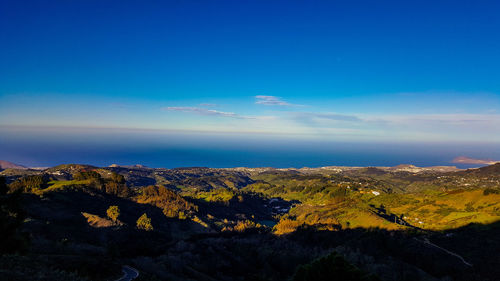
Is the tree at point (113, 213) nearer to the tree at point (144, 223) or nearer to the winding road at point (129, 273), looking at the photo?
the tree at point (144, 223)

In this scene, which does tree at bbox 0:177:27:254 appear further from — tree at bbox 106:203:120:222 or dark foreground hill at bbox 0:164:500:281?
tree at bbox 106:203:120:222

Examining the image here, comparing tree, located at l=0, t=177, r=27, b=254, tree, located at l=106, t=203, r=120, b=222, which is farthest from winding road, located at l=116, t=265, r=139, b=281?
tree, located at l=106, t=203, r=120, b=222

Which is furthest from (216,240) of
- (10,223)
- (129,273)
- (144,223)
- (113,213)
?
(10,223)

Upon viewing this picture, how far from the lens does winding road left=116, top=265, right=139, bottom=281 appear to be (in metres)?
33.8

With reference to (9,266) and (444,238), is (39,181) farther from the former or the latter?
(444,238)

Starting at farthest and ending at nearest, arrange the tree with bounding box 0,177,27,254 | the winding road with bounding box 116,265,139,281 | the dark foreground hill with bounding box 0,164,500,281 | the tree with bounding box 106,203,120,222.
Answer: the tree with bounding box 106,203,120,222, the winding road with bounding box 116,265,139,281, the dark foreground hill with bounding box 0,164,500,281, the tree with bounding box 0,177,27,254

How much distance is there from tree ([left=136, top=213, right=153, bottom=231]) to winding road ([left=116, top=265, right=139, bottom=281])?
6456 centimetres

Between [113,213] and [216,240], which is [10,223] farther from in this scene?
[113,213]

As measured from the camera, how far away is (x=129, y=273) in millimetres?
36812

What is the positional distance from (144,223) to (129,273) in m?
73.0

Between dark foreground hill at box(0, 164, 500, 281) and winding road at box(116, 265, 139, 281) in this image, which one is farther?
winding road at box(116, 265, 139, 281)

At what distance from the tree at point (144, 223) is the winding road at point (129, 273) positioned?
6456 cm

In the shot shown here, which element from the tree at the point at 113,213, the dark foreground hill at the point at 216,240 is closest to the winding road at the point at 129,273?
the dark foreground hill at the point at 216,240

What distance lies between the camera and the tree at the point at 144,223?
10094cm
